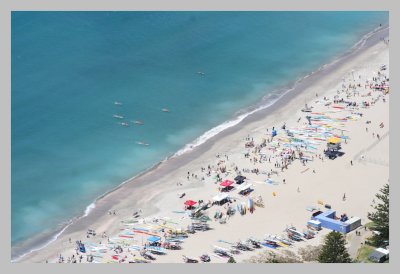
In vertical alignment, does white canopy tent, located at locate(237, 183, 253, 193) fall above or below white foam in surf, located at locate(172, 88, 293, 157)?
below

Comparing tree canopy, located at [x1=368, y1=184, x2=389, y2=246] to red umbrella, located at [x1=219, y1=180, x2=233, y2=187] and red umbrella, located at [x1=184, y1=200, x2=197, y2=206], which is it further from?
red umbrella, located at [x1=184, y1=200, x2=197, y2=206]

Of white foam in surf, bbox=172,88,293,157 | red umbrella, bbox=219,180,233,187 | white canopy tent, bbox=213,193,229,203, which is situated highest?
white foam in surf, bbox=172,88,293,157

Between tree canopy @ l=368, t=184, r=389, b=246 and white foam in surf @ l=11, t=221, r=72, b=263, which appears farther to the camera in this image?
white foam in surf @ l=11, t=221, r=72, b=263

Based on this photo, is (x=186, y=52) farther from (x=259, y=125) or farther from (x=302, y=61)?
(x=259, y=125)

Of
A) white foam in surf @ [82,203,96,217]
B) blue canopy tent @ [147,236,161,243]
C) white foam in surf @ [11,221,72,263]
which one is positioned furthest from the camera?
white foam in surf @ [82,203,96,217]

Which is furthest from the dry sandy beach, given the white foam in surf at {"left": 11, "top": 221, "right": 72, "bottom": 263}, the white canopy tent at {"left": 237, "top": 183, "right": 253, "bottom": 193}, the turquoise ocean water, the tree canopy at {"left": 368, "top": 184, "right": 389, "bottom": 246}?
the turquoise ocean water

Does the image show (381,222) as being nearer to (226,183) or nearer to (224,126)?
(226,183)

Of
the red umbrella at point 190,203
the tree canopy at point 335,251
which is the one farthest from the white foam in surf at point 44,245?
the tree canopy at point 335,251

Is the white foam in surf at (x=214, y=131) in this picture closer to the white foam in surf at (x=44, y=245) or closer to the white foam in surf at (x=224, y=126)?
the white foam in surf at (x=224, y=126)
